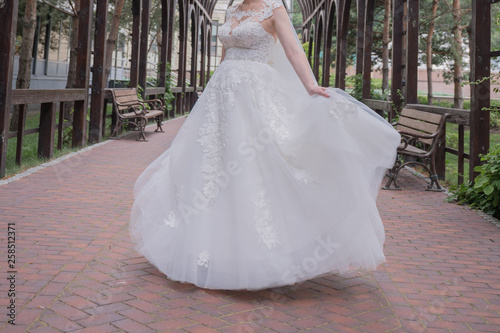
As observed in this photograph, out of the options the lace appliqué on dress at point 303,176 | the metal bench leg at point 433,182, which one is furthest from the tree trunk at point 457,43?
the lace appliqué on dress at point 303,176

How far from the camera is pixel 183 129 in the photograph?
374cm

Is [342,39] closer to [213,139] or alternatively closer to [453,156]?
[453,156]

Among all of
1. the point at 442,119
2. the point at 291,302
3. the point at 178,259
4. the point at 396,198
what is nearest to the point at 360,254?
the point at 291,302

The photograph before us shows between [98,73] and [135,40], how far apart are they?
10.2 feet

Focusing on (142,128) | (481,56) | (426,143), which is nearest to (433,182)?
(426,143)

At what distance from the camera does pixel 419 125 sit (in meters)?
8.16

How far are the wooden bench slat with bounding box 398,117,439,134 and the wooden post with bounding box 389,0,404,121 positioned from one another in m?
1.52

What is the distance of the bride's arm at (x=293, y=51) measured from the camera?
3.52 meters

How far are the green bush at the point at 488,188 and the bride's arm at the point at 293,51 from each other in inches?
119

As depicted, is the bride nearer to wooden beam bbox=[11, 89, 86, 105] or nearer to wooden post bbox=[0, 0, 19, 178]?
wooden post bbox=[0, 0, 19, 178]

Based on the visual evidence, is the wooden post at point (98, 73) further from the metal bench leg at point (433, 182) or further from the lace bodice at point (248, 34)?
the lace bodice at point (248, 34)

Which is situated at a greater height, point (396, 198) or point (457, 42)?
point (457, 42)

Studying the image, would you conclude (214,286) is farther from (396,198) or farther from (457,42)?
(457,42)

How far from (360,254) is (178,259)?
101 centimetres
